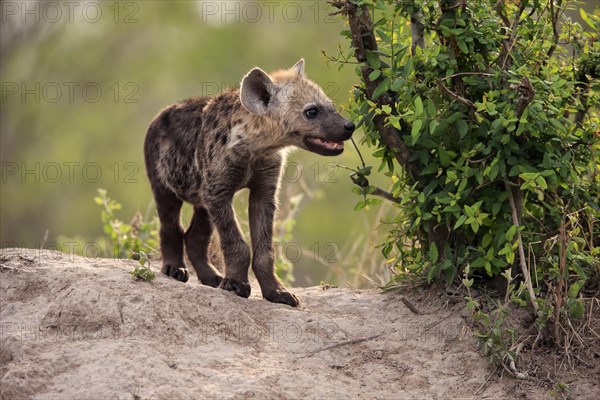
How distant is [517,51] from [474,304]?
164 cm

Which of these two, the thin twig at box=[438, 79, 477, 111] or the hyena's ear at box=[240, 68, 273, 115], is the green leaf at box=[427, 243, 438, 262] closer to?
the thin twig at box=[438, 79, 477, 111]

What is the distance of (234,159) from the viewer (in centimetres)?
646

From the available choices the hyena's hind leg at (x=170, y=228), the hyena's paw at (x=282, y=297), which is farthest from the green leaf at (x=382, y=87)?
the hyena's hind leg at (x=170, y=228)

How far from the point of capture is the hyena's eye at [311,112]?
6602 mm

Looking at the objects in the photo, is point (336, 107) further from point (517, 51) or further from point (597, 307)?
point (597, 307)

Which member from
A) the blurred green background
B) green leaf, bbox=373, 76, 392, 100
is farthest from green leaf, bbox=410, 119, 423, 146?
the blurred green background

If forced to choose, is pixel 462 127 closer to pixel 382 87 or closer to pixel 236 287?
pixel 382 87

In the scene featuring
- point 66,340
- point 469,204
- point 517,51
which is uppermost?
point 517,51

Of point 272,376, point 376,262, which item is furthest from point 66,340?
point 376,262

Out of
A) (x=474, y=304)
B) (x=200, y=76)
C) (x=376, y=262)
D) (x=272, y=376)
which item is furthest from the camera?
(x=200, y=76)

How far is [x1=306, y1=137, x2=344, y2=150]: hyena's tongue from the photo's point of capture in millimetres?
6520

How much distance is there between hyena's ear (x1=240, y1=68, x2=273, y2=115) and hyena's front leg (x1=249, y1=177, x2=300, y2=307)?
18.7 inches

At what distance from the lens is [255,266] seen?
250 inches

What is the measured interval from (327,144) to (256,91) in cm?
62
